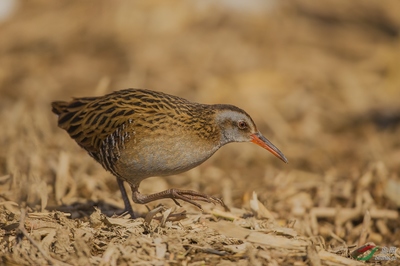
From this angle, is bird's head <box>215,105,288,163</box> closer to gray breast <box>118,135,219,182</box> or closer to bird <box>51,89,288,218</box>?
bird <box>51,89,288,218</box>

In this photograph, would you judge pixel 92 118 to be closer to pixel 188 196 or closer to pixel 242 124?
pixel 188 196

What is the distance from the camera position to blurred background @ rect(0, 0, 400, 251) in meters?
7.41

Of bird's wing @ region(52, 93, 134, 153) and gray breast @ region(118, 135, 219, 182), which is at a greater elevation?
bird's wing @ region(52, 93, 134, 153)

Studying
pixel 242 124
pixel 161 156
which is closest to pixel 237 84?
pixel 242 124

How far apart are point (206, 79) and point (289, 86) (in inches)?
53.6

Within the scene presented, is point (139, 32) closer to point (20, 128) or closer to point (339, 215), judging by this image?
point (20, 128)

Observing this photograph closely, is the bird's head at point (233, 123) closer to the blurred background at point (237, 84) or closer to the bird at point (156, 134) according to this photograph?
the bird at point (156, 134)

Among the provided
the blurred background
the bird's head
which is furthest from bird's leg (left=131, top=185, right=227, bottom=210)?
the blurred background

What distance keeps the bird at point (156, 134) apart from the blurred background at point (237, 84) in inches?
33.7

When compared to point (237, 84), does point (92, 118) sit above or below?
below

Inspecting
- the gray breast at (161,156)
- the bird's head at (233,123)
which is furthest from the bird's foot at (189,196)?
the bird's head at (233,123)

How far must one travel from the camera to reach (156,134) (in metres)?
5.60

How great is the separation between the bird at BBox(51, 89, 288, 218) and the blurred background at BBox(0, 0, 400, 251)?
855mm

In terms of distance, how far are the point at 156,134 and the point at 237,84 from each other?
18.5ft
